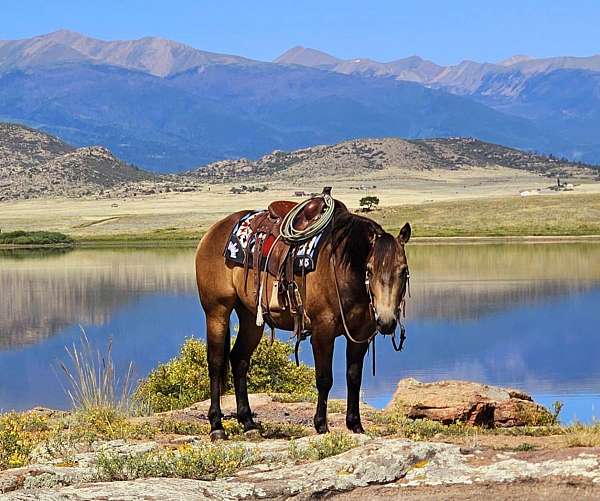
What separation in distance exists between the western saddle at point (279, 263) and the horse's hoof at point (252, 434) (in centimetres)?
87

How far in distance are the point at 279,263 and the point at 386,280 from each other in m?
1.18

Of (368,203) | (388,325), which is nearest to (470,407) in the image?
(388,325)

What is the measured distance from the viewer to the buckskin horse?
7695 mm

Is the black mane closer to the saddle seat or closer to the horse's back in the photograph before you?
the saddle seat

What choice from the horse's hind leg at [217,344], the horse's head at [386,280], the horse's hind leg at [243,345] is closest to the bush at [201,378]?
the horse's hind leg at [243,345]

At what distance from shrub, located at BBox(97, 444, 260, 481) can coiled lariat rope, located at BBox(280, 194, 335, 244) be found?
2131 mm

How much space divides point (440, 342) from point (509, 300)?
9688 mm

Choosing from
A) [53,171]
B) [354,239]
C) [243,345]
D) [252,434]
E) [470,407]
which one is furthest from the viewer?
[53,171]

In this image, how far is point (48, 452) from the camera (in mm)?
7695

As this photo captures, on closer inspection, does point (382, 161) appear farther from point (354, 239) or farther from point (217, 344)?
point (354, 239)

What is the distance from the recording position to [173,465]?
6.52m

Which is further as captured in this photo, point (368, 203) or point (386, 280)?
point (368, 203)

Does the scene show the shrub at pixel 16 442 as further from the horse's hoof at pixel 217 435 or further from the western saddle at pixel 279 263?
the western saddle at pixel 279 263

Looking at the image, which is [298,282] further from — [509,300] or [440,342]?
[509,300]
